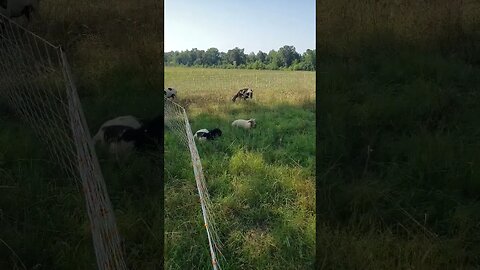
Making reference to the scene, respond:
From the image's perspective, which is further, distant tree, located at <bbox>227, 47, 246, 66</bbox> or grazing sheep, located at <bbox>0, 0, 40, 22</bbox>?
distant tree, located at <bbox>227, 47, 246, 66</bbox>

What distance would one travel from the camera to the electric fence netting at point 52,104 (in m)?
1.99

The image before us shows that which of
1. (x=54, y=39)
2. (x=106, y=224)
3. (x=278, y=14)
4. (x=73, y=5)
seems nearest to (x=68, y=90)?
(x=54, y=39)

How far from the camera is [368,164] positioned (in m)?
2.06

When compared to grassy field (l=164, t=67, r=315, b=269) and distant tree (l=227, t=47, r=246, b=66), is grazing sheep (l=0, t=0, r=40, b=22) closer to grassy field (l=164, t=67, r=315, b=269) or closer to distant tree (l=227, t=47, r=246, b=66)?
grassy field (l=164, t=67, r=315, b=269)

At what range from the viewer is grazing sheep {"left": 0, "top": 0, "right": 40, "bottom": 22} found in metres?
2.04

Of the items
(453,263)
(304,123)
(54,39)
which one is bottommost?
(453,263)

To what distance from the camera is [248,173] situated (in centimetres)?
209

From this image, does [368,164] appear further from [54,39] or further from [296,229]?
[54,39]

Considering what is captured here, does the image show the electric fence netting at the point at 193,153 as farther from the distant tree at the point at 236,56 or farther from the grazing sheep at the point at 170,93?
the distant tree at the point at 236,56

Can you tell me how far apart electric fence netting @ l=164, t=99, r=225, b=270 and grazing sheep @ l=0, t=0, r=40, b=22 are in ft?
2.19

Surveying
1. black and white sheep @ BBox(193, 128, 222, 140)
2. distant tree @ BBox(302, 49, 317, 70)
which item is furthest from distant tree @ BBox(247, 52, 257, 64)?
black and white sheep @ BBox(193, 128, 222, 140)

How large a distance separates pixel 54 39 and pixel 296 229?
1260 millimetres

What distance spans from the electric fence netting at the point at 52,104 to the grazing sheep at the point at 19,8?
0.03 metres

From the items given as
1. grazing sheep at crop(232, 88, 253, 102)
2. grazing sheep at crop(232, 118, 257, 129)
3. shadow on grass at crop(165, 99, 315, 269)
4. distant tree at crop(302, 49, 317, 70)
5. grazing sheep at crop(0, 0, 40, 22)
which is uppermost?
grazing sheep at crop(0, 0, 40, 22)
